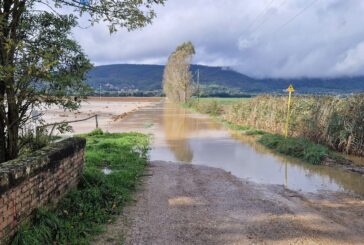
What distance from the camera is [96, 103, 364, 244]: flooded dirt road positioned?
6.11 meters

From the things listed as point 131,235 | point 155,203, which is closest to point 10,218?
point 131,235

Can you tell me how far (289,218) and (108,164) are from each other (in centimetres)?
612

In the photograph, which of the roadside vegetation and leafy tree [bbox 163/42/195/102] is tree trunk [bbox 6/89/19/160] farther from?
leafy tree [bbox 163/42/195/102]

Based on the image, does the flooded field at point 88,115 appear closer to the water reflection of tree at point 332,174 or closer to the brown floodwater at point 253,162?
the brown floodwater at point 253,162

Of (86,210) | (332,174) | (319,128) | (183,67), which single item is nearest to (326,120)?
(319,128)

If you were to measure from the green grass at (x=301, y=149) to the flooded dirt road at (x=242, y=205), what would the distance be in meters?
0.59

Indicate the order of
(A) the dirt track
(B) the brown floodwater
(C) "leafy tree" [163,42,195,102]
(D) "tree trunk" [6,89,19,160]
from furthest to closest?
1. (C) "leafy tree" [163,42,195,102]
2. (B) the brown floodwater
3. (D) "tree trunk" [6,89,19,160]
4. (A) the dirt track

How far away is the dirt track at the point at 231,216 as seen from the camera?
6.02 m

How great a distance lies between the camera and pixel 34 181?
5.51 metres

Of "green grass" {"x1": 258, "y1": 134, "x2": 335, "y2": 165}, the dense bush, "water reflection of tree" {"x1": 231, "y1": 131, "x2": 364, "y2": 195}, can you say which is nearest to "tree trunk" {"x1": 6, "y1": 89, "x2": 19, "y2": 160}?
"water reflection of tree" {"x1": 231, "y1": 131, "x2": 364, "y2": 195}

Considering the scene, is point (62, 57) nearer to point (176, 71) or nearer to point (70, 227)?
point (70, 227)

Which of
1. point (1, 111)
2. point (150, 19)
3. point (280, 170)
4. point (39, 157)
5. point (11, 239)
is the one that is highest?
point (150, 19)

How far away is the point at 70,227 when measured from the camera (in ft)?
19.0

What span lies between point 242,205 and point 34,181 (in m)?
4.08
